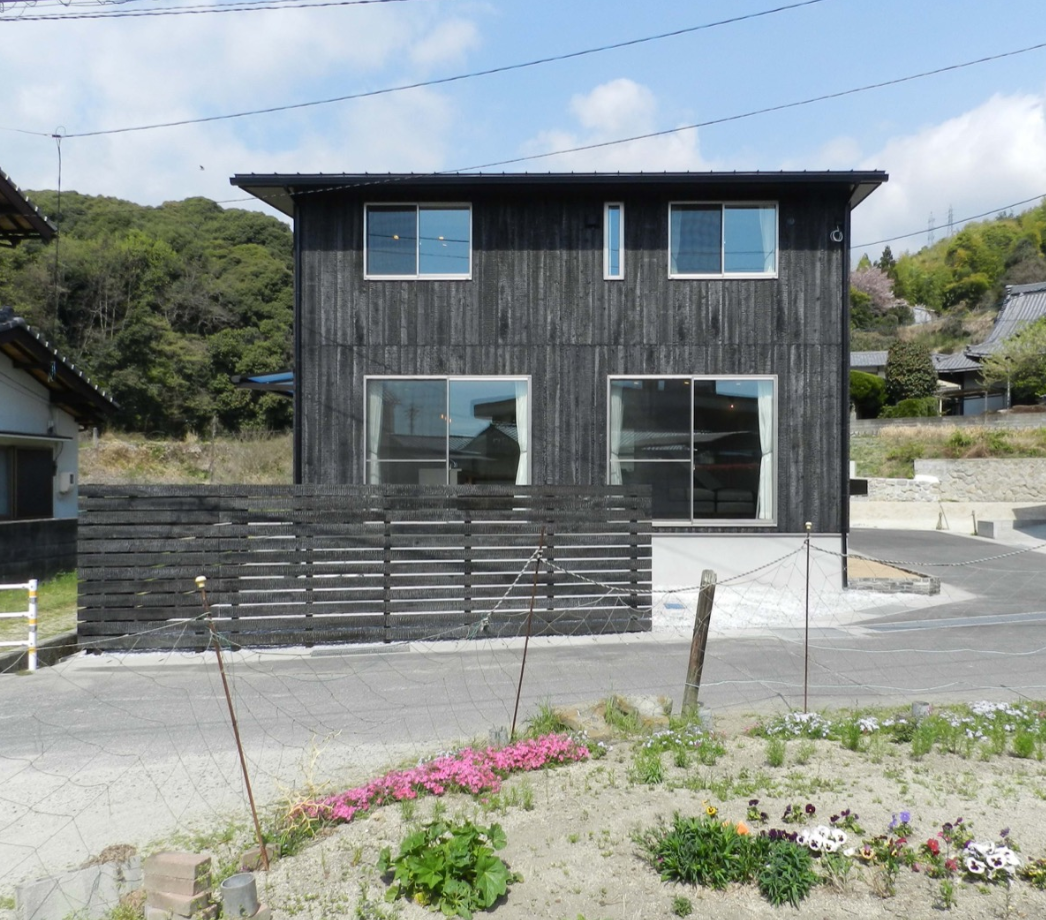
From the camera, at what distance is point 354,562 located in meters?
9.59

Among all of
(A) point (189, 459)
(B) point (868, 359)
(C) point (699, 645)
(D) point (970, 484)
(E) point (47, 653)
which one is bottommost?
(E) point (47, 653)

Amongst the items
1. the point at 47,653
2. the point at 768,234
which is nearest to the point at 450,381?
the point at 768,234

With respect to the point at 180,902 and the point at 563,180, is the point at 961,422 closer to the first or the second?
the point at 563,180

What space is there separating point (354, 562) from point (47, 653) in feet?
10.7

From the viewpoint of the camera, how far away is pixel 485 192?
1289 centimetres

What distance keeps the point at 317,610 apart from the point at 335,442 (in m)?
3.84

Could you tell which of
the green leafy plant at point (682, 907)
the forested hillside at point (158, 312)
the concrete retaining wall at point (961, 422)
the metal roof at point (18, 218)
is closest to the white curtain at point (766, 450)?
the green leafy plant at point (682, 907)

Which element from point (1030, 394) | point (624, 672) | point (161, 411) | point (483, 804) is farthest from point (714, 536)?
point (1030, 394)

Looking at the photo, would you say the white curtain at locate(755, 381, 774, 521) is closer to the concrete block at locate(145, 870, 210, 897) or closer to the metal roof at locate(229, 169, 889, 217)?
the metal roof at locate(229, 169, 889, 217)

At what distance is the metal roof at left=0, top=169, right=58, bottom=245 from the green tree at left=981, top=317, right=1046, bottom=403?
106 feet

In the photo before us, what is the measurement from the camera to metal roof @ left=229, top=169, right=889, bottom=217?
1231 centimetres

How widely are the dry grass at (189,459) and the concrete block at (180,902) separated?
25.8 m

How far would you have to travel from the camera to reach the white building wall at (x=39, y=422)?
13.9m

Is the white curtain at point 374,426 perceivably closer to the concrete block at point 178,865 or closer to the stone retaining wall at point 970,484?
the concrete block at point 178,865
